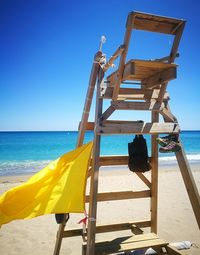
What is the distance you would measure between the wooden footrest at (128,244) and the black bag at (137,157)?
98cm

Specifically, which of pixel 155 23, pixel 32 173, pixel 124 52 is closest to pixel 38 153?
pixel 32 173

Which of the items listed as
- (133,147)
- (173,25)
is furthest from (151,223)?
(173,25)

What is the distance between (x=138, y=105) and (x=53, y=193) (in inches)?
64.2

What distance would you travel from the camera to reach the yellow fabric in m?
2.83

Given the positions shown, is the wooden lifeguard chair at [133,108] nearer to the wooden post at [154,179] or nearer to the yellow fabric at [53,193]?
the wooden post at [154,179]

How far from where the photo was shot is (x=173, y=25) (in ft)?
8.87

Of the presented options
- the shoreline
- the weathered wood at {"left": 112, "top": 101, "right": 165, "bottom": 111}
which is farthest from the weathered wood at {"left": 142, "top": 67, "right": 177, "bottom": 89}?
the shoreline

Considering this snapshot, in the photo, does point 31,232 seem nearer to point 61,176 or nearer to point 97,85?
point 61,176

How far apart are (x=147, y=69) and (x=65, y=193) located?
75.2 inches

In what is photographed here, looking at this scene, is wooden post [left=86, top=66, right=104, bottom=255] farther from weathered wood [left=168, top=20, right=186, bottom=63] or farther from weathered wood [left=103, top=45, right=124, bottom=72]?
weathered wood [left=168, top=20, right=186, bottom=63]

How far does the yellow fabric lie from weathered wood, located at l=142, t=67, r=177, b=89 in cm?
124

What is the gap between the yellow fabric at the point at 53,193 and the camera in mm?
2826

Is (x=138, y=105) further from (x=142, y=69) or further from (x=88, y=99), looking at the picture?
(x=88, y=99)

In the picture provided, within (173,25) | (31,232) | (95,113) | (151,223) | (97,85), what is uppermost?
(173,25)
